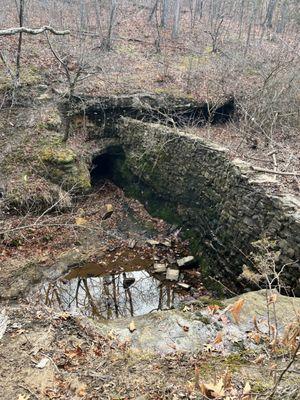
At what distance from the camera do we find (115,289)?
939 centimetres

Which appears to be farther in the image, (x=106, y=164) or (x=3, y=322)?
(x=106, y=164)

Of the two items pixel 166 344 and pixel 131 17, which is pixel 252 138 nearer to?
pixel 166 344

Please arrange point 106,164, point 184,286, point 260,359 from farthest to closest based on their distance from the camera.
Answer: point 106,164
point 184,286
point 260,359

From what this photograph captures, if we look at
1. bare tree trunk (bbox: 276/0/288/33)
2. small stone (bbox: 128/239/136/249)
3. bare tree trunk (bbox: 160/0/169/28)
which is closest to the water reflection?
small stone (bbox: 128/239/136/249)

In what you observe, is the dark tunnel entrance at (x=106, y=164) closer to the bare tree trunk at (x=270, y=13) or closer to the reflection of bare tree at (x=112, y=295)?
the reflection of bare tree at (x=112, y=295)

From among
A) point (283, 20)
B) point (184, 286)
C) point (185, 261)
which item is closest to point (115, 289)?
point (184, 286)

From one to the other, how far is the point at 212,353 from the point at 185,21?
25.4m

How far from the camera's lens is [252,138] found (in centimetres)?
1116

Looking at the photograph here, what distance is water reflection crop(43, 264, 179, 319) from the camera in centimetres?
863

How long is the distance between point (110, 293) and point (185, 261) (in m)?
2.43

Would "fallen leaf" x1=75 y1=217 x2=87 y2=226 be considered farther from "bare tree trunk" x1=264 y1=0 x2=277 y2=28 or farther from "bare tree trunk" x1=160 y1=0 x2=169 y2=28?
"bare tree trunk" x1=264 y1=0 x2=277 y2=28

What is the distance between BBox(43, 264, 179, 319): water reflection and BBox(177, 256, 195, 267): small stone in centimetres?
73

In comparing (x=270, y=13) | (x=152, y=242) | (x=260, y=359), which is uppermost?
(x=270, y=13)

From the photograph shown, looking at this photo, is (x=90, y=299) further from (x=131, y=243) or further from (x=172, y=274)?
(x=131, y=243)
